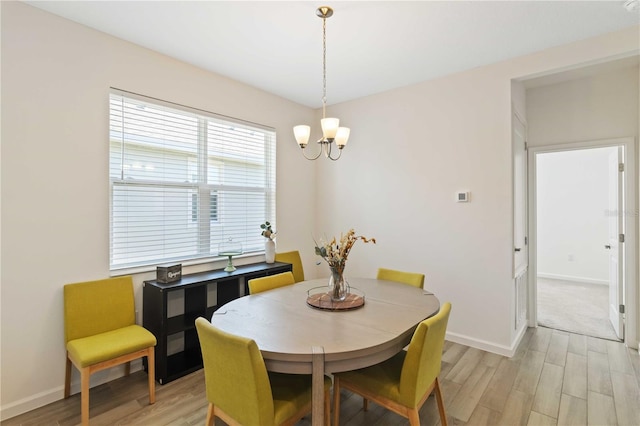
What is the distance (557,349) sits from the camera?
3.08 metres

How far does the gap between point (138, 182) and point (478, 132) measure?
330cm

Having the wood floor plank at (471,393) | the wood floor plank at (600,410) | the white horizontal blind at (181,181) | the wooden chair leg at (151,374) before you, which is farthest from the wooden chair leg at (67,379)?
the wood floor plank at (600,410)

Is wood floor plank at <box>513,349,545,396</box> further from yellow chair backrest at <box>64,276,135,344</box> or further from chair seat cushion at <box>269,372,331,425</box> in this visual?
yellow chair backrest at <box>64,276,135,344</box>

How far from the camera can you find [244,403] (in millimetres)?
1414

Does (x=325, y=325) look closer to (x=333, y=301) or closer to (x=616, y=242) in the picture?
(x=333, y=301)

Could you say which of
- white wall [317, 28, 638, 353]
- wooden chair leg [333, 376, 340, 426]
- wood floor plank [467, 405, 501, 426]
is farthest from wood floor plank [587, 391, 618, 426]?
wooden chair leg [333, 376, 340, 426]

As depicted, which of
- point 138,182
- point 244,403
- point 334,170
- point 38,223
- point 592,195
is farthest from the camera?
point 592,195

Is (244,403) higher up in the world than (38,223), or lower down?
lower down

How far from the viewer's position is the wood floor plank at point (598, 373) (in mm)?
2406

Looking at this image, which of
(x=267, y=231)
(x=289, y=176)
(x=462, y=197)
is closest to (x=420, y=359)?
(x=462, y=197)

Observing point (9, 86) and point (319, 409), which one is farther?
point (9, 86)

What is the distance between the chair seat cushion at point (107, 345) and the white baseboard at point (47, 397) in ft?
1.05

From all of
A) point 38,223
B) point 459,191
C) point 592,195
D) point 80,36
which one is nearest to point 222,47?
point 80,36

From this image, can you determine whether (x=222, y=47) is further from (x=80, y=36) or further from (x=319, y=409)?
(x=319, y=409)
